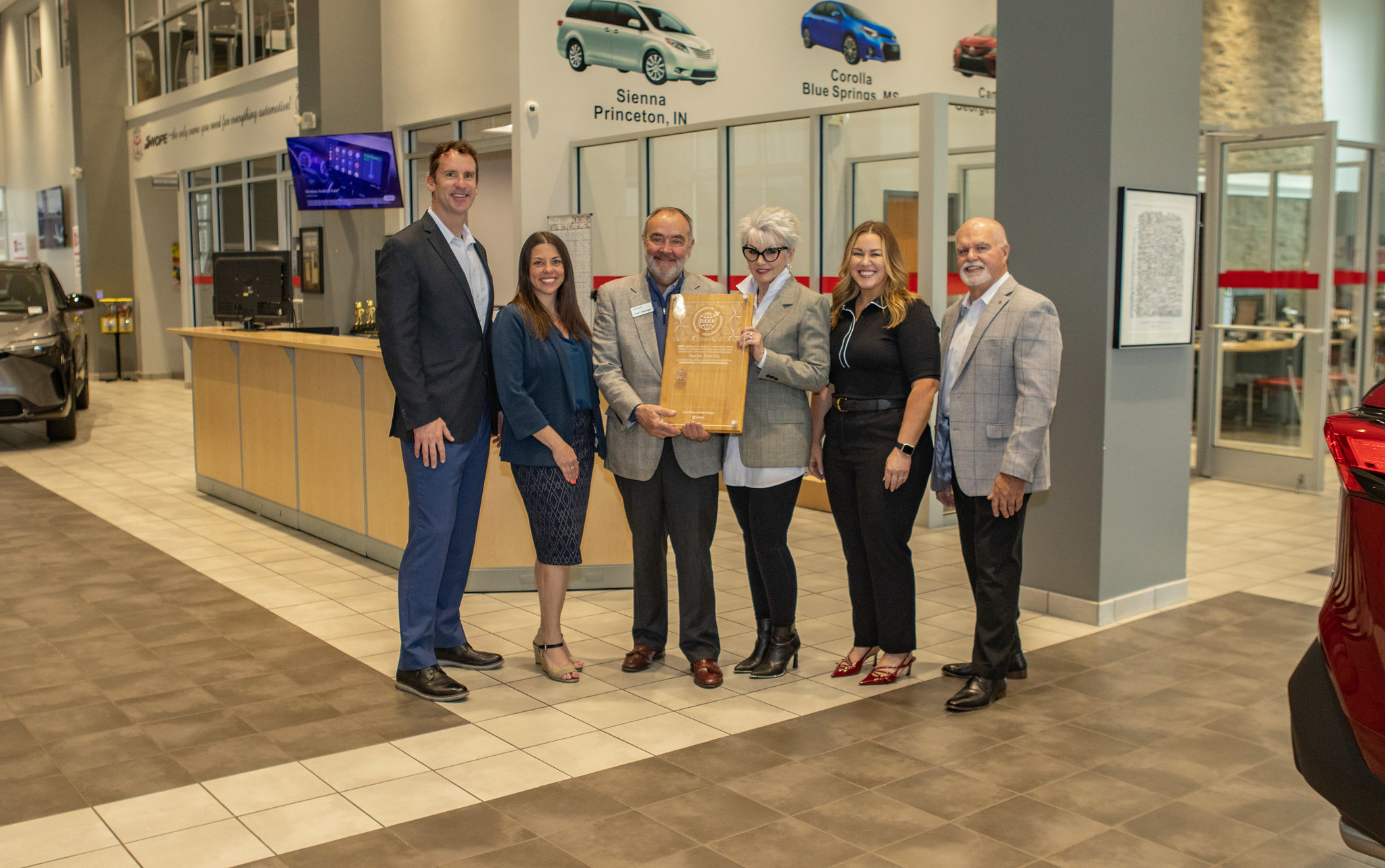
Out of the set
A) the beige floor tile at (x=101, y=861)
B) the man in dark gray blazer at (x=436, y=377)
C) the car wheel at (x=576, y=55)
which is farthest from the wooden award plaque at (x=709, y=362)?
the car wheel at (x=576, y=55)

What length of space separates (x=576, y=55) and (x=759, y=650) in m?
6.69

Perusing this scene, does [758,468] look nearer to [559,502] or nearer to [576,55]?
[559,502]

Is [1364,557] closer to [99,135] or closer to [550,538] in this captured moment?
Result: [550,538]

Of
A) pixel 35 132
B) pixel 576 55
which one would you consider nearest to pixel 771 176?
pixel 576 55

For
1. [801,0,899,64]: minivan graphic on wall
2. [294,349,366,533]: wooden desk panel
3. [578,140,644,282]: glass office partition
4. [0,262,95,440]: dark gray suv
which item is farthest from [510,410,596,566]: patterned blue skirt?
[801,0,899,64]: minivan graphic on wall

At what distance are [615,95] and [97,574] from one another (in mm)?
5803

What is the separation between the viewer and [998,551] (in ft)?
12.5

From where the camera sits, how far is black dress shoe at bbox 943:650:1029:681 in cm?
415

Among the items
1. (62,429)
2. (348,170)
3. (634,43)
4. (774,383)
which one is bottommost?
(62,429)

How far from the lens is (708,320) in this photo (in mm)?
3801

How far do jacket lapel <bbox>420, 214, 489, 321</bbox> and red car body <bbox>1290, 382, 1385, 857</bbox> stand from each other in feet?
8.84

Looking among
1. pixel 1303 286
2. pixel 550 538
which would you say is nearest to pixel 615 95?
pixel 1303 286

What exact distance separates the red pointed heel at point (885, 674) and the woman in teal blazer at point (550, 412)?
40.7 inches

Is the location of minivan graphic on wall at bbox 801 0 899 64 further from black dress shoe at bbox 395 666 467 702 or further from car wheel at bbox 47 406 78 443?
black dress shoe at bbox 395 666 467 702
